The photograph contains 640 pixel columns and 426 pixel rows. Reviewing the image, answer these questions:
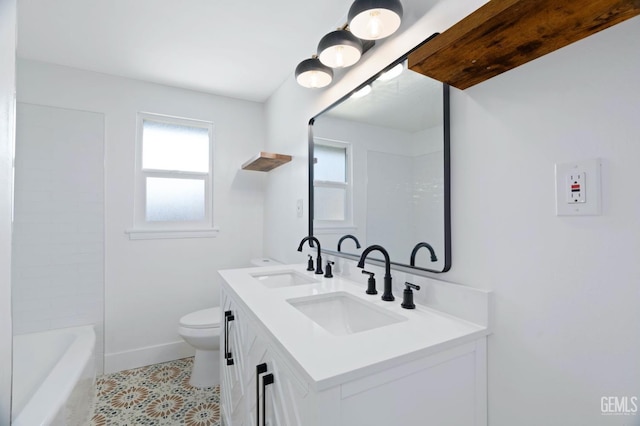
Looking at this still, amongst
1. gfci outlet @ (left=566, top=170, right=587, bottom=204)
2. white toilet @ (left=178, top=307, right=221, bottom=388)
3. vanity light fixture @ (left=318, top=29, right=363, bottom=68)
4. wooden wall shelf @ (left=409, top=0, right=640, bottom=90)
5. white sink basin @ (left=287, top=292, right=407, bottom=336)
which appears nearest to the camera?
wooden wall shelf @ (left=409, top=0, right=640, bottom=90)

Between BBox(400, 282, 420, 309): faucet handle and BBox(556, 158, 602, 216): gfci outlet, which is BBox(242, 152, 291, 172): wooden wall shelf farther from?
BBox(556, 158, 602, 216): gfci outlet

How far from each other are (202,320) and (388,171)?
1753mm

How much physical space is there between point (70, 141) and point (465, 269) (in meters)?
2.80

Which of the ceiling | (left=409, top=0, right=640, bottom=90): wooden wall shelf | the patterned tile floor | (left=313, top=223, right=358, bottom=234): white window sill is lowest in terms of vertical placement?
the patterned tile floor

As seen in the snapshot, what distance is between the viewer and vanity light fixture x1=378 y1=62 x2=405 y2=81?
1.26 m

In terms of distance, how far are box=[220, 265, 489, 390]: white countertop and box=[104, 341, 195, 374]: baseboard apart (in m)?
1.77

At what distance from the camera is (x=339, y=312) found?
1.30 meters

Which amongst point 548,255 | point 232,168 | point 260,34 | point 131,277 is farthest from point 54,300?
point 548,255

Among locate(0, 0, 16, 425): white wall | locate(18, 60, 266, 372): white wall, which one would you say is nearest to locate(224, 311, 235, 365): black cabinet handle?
locate(0, 0, 16, 425): white wall

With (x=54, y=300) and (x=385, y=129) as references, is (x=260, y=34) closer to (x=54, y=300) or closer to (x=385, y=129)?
(x=385, y=129)

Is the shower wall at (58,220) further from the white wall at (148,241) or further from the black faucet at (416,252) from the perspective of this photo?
the black faucet at (416,252)

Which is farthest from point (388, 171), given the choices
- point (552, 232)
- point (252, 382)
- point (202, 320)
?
point (202, 320)

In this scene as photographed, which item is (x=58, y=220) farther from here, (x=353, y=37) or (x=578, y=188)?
(x=578, y=188)

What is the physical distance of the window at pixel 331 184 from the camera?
65.5 inches
